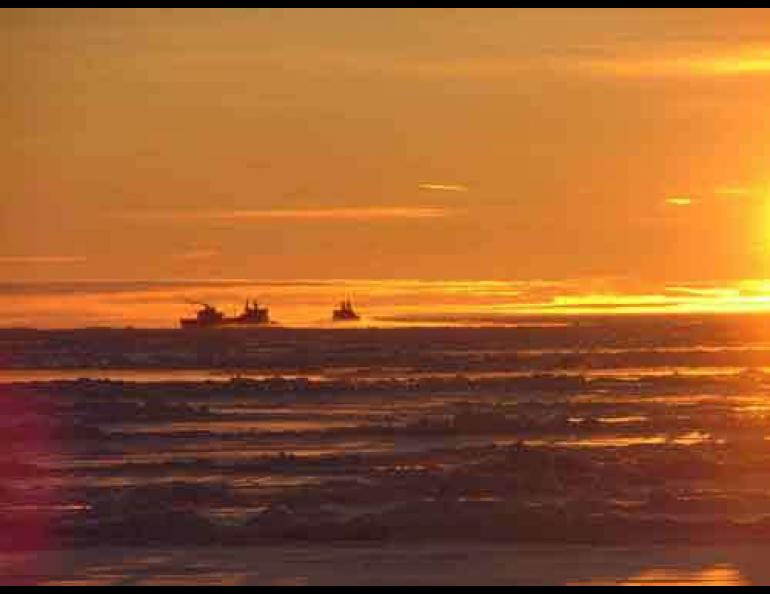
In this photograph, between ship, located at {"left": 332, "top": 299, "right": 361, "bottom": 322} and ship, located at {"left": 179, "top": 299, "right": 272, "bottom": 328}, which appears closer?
ship, located at {"left": 179, "top": 299, "right": 272, "bottom": 328}

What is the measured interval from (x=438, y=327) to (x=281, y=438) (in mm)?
52300

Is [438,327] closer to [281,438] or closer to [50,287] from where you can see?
[50,287]

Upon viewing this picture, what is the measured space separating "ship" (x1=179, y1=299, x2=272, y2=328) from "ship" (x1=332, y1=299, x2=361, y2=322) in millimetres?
3389

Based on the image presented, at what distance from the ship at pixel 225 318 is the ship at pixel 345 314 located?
3389 mm

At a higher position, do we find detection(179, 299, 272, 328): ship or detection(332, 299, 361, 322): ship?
detection(332, 299, 361, 322): ship

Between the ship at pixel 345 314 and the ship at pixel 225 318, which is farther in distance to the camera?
the ship at pixel 345 314

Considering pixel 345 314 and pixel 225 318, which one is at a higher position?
pixel 345 314

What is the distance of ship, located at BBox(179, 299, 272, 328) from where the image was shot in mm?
68875

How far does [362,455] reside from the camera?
20.1 meters

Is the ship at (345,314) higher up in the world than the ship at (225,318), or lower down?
higher up

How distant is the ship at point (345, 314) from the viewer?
76.5m

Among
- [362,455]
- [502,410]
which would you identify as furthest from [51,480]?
[502,410]

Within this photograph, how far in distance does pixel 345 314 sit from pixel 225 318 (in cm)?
767

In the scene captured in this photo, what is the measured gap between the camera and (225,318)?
230ft
